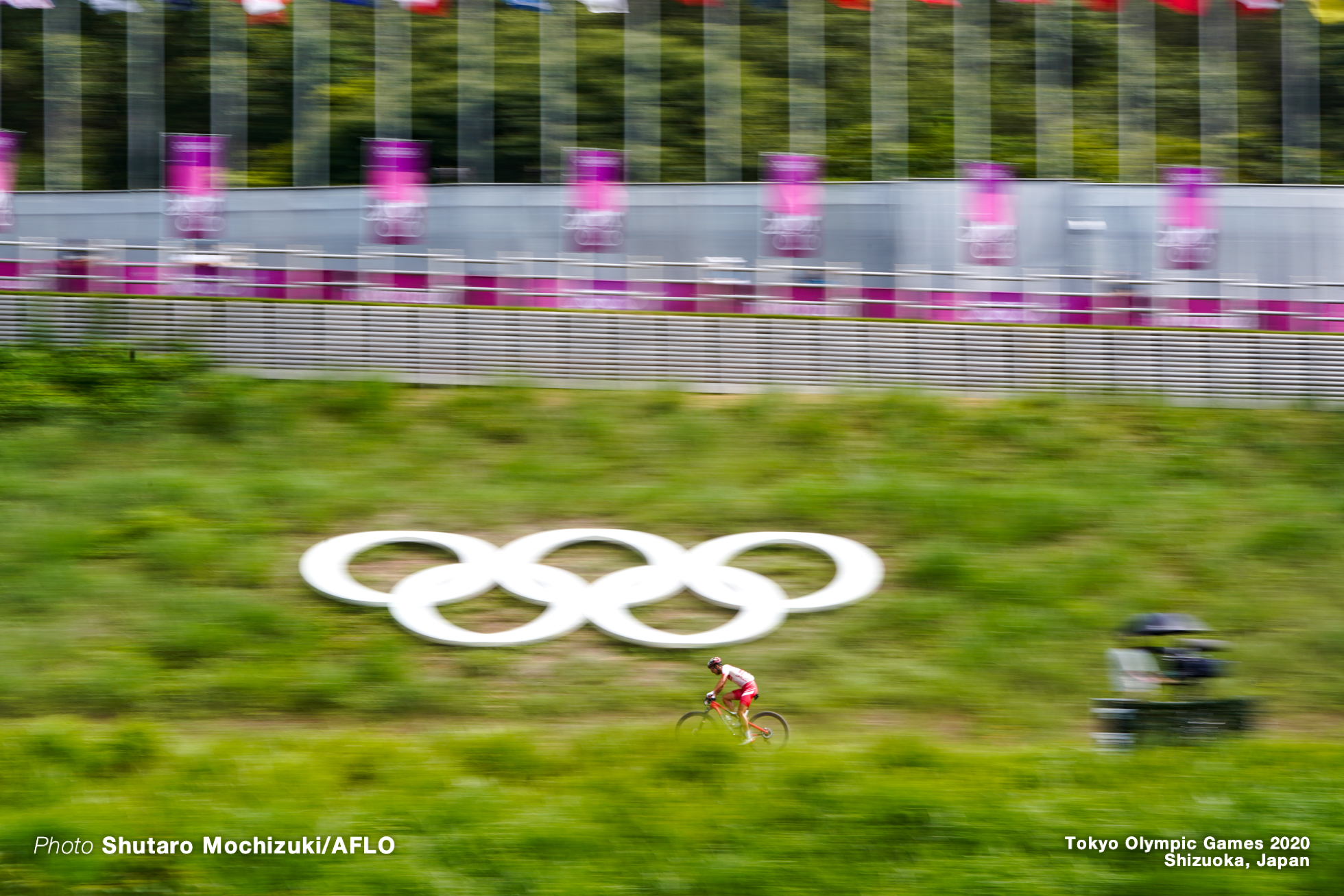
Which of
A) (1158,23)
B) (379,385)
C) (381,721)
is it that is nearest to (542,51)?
(379,385)

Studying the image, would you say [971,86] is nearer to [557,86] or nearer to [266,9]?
[557,86]

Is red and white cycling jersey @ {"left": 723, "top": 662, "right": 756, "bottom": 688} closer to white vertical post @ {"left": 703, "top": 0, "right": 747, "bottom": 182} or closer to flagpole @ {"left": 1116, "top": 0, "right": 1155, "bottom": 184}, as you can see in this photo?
white vertical post @ {"left": 703, "top": 0, "right": 747, "bottom": 182}

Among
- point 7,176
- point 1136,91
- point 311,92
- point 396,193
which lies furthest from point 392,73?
point 1136,91

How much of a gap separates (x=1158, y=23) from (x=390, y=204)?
15.2 meters

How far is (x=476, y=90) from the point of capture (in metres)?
21.6

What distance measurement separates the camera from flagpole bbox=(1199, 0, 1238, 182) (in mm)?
21875

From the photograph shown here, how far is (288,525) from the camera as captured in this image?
40.2 feet

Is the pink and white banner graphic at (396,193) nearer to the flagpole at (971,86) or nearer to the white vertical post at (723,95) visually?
the white vertical post at (723,95)

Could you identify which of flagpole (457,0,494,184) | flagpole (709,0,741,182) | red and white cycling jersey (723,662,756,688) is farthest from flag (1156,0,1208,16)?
red and white cycling jersey (723,662,756,688)

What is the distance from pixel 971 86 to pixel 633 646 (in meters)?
15.5

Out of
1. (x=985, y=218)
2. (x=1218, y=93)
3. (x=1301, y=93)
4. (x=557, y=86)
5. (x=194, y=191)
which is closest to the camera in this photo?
(x=985, y=218)

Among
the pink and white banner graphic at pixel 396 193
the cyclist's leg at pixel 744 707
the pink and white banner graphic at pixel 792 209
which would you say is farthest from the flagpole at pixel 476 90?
the cyclist's leg at pixel 744 707

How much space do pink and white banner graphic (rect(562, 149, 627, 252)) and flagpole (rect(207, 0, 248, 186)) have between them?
6272 mm

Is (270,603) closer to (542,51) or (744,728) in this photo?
(744,728)
